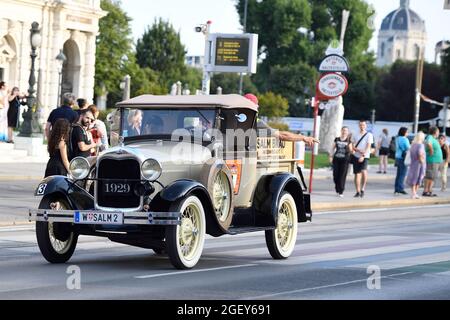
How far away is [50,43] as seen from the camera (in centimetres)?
6850

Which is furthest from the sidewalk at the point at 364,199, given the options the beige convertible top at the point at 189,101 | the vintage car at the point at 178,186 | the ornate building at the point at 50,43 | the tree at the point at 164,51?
the tree at the point at 164,51

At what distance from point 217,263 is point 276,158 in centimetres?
176

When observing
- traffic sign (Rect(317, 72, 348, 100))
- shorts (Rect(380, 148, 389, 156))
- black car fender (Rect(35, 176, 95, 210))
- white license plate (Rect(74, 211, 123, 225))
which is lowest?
shorts (Rect(380, 148, 389, 156))

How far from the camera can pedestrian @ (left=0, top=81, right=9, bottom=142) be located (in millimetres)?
33425

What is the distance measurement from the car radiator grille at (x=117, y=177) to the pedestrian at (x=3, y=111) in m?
20.9

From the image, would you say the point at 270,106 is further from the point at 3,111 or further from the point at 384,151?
the point at 3,111

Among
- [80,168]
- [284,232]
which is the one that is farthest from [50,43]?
[80,168]

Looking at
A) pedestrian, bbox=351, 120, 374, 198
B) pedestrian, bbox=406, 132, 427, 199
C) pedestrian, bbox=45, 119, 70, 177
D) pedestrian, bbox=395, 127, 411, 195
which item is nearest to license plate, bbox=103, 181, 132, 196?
pedestrian, bbox=45, 119, 70, 177

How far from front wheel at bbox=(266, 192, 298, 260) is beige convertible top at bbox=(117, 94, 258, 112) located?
1.25 metres

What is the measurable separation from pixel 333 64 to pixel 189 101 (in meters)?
14.5

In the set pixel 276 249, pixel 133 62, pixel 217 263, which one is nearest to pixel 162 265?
pixel 217 263

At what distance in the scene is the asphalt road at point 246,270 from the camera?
11.0 m

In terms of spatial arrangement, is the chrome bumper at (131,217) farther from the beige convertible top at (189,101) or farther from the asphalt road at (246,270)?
the beige convertible top at (189,101)

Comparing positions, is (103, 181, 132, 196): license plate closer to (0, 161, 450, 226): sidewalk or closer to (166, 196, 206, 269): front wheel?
(166, 196, 206, 269): front wheel
